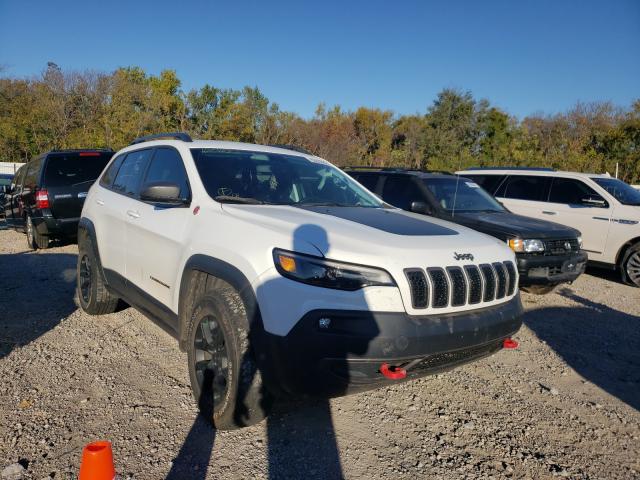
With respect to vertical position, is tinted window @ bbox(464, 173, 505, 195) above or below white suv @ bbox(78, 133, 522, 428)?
above

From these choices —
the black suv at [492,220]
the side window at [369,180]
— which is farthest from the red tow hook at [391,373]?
the side window at [369,180]

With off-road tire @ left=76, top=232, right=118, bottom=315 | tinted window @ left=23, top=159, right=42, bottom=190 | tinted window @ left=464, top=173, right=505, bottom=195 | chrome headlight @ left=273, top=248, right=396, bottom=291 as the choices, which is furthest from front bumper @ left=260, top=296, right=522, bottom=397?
tinted window @ left=23, top=159, right=42, bottom=190

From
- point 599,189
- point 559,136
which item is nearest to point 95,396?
point 599,189

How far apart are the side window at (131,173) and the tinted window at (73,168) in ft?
14.1

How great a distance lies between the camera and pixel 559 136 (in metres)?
29.8

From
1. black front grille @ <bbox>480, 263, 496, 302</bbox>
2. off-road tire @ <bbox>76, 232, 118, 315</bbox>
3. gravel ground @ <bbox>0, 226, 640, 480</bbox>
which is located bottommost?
gravel ground @ <bbox>0, 226, 640, 480</bbox>

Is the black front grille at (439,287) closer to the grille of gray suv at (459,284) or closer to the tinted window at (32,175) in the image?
the grille of gray suv at (459,284)

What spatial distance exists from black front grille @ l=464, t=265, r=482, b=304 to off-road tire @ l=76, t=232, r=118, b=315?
346 cm

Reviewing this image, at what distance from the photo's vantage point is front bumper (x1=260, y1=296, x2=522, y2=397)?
2.49 m

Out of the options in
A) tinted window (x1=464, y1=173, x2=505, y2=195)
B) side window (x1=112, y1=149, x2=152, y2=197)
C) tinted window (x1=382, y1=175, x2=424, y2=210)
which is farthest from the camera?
tinted window (x1=464, y1=173, x2=505, y2=195)

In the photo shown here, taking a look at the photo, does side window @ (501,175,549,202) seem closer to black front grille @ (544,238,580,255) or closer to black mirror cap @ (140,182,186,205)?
black front grille @ (544,238,580,255)

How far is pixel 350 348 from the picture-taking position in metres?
2.49

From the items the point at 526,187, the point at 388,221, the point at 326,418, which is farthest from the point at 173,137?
the point at 526,187

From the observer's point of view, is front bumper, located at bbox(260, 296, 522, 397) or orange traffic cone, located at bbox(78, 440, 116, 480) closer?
orange traffic cone, located at bbox(78, 440, 116, 480)
